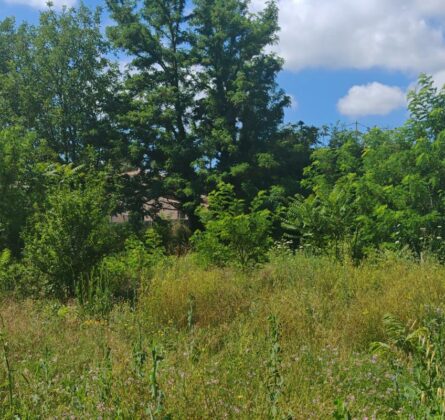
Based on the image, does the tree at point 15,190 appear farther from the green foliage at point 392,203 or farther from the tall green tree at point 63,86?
→ the tall green tree at point 63,86

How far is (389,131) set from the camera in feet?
32.2

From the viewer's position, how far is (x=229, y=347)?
13.9 ft

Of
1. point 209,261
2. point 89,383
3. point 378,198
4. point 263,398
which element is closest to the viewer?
point 263,398

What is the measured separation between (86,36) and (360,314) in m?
21.9

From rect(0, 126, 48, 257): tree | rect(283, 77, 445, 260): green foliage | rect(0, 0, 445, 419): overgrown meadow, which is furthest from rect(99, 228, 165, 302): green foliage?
rect(283, 77, 445, 260): green foliage

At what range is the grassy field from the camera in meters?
2.96

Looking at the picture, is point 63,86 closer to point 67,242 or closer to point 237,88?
point 237,88

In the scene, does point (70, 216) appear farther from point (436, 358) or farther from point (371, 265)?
point (436, 358)

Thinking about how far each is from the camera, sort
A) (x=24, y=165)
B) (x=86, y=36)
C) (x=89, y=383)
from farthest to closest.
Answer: (x=86, y=36)
(x=24, y=165)
(x=89, y=383)

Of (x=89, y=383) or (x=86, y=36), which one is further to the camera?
(x=86, y=36)

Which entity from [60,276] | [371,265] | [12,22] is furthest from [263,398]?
[12,22]

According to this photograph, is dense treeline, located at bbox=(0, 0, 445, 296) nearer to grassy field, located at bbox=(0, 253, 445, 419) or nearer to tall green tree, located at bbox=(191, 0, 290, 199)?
tall green tree, located at bbox=(191, 0, 290, 199)

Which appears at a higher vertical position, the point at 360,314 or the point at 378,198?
the point at 378,198

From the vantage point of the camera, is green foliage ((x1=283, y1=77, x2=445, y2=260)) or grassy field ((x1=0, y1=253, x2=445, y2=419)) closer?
grassy field ((x1=0, y1=253, x2=445, y2=419))
